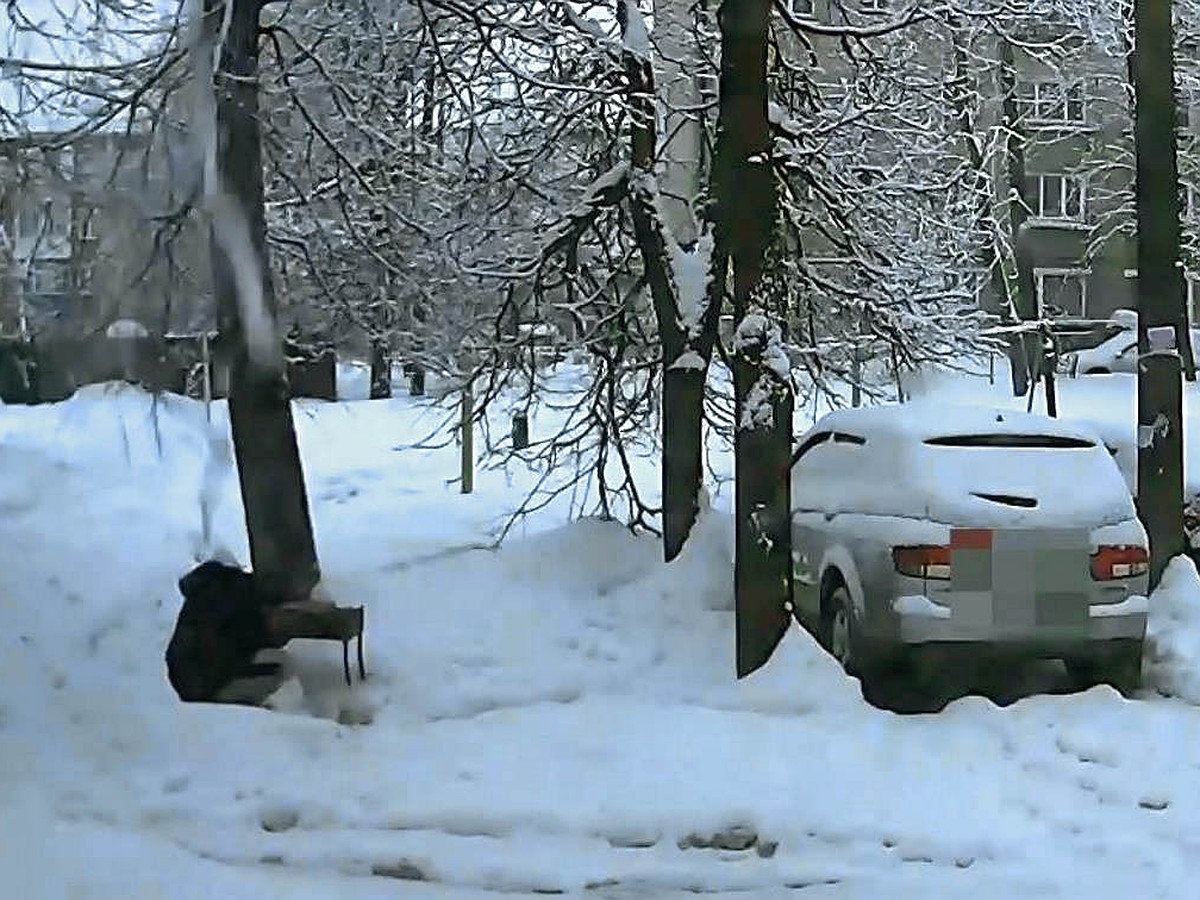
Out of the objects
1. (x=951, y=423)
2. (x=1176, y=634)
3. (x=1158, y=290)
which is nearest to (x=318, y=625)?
(x=951, y=423)

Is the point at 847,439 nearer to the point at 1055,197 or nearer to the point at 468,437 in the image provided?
the point at 468,437

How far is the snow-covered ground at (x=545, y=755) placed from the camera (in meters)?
6.07

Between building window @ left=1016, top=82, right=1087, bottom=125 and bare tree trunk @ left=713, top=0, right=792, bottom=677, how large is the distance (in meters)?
13.5

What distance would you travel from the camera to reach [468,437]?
16.7 meters

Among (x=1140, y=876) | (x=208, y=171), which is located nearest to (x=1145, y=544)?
(x=1140, y=876)

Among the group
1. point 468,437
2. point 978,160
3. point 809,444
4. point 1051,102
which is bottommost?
point 468,437

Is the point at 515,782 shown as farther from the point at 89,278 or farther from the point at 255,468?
the point at 89,278

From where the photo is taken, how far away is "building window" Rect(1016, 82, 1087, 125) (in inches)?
930

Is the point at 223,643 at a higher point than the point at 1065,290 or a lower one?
lower

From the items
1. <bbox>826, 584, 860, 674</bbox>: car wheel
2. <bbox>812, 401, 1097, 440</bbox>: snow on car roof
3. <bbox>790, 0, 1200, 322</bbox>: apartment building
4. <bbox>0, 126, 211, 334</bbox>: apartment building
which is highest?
<bbox>790, 0, 1200, 322</bbox>: apartment building

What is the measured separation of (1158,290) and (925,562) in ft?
11.3

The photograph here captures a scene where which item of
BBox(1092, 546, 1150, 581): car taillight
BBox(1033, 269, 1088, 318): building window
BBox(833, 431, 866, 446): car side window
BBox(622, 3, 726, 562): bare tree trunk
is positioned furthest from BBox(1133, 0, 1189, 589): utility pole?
BBox(1033, 269, 1088, 318): building window

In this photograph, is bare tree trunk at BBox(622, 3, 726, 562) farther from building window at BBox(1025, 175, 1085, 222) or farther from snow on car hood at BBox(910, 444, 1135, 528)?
building window at BBox(1025, 175, 1085, 222)

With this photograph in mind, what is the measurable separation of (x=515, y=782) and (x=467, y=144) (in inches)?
229
